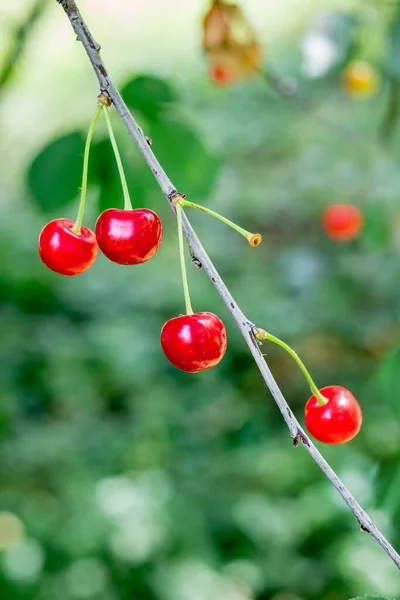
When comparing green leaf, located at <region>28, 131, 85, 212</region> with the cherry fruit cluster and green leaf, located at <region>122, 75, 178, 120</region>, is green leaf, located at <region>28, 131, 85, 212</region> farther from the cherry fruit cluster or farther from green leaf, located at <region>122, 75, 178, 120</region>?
the cherry fruit cluster

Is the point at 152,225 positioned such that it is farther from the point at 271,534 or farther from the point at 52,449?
the point at 52,449

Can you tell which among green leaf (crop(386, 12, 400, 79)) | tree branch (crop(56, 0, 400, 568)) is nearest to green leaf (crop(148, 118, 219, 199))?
tree branch (crop(56, 0, 400, 568))

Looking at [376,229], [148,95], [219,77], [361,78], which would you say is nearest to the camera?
[148,95]

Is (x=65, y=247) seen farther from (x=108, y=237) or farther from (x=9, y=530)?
(x=9, y=530)

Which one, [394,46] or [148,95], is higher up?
[394,46]

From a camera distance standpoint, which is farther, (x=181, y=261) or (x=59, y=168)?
(x=59, y=168)

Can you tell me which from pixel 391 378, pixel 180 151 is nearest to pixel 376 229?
pixel 391 378

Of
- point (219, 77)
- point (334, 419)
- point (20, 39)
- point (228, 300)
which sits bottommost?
point (334, 419)

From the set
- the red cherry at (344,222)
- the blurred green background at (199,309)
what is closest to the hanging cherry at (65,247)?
the blurred green background at (199,309)
